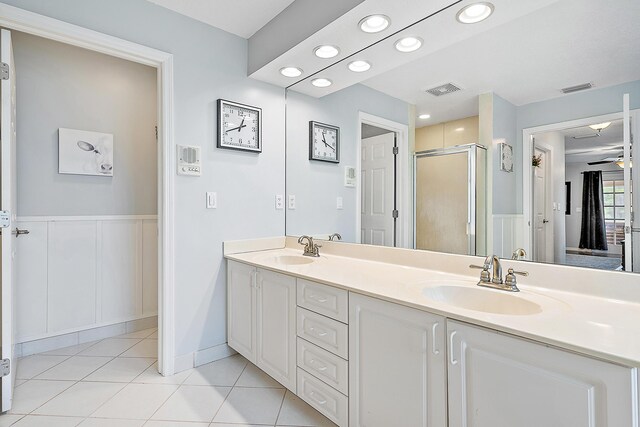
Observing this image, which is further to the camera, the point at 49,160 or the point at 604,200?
the point at 49,160

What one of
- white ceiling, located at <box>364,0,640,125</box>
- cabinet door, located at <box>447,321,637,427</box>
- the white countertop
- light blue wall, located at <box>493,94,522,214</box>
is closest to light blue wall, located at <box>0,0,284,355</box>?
the white countertop

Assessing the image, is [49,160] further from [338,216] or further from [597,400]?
[597,400]

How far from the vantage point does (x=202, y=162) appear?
2191 millimetres

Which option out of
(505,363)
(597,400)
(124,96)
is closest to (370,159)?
(505,363)

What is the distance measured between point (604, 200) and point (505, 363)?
0.76m

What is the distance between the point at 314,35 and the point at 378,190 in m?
0.98

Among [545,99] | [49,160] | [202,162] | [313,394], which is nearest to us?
[545,99]

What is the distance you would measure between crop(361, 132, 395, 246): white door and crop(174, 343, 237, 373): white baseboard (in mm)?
1291

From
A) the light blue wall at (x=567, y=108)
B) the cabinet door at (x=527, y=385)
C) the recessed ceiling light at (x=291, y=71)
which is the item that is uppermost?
the recessed ceiling light at (x=291, y=71)

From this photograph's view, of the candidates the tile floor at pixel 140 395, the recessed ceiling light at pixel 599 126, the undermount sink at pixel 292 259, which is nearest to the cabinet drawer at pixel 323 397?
the tile floor at pixel 140 395

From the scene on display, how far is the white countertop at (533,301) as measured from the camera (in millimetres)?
811

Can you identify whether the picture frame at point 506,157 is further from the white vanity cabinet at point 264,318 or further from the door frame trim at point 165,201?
the door frame trim at point 165,201

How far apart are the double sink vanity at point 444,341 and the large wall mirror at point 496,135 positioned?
0.50ft

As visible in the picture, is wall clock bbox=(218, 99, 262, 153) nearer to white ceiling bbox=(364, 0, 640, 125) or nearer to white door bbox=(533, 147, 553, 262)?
white ceiling bbox=(364, 0, 640, 125)
